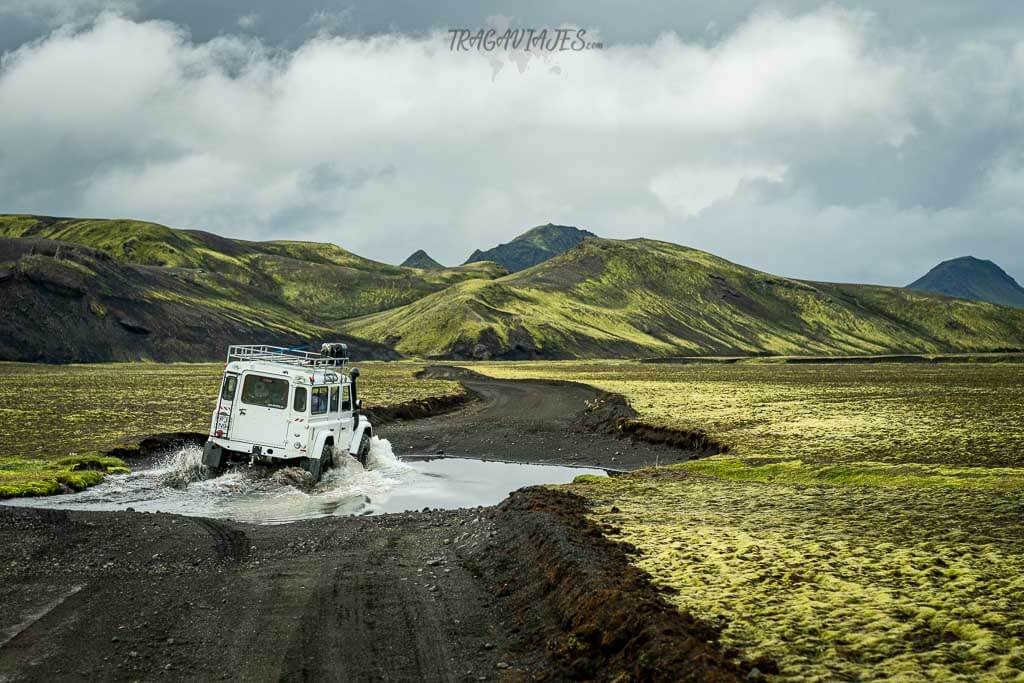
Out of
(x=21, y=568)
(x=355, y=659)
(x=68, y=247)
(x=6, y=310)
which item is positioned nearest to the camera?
(x=355, y=659)

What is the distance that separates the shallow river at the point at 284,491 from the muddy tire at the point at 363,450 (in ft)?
1.43

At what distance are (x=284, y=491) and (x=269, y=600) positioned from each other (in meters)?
11.7

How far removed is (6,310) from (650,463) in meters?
155

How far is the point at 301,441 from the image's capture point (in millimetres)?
24250

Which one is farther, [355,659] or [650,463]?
[650,463]

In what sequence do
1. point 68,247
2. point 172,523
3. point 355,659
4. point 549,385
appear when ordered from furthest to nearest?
point 68,247 < point 549,385 < point 172,523 < point 355,659

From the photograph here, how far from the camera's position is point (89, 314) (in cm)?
A: 16225

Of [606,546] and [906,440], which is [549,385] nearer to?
[906,440]

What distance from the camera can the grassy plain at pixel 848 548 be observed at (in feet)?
29.9

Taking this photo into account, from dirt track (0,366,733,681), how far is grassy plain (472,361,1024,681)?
154cm

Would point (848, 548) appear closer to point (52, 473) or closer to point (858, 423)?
point (52, 473)

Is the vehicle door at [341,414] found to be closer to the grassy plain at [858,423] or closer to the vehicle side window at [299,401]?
the vehicle side window at [299,401]

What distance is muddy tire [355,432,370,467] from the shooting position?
28503 millimetres

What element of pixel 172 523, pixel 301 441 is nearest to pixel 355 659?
pixel 172 523
